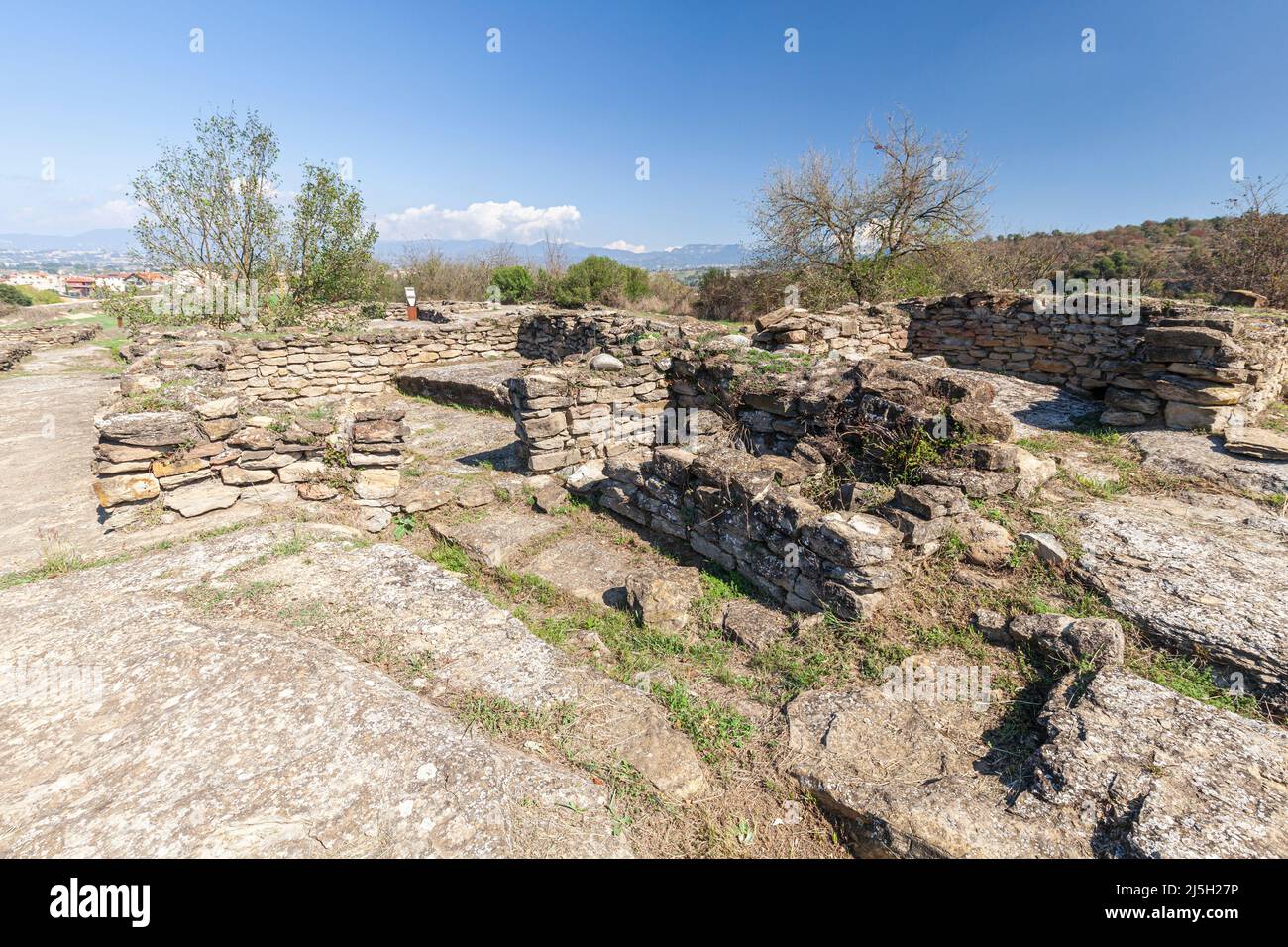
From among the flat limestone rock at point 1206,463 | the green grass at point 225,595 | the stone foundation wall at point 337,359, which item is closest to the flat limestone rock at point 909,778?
the green grass at point 225,595

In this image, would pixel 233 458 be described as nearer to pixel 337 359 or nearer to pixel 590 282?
pixel 337 359

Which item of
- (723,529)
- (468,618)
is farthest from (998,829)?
(468,618)

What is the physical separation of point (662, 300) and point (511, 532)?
16.7 meters

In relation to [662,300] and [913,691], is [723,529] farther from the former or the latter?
[662,300]

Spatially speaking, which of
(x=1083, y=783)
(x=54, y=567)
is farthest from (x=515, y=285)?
(x=1083, y=783)

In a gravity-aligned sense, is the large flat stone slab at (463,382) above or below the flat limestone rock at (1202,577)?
above

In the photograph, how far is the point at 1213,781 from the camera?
2.21 m

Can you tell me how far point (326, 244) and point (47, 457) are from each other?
8.28 m
